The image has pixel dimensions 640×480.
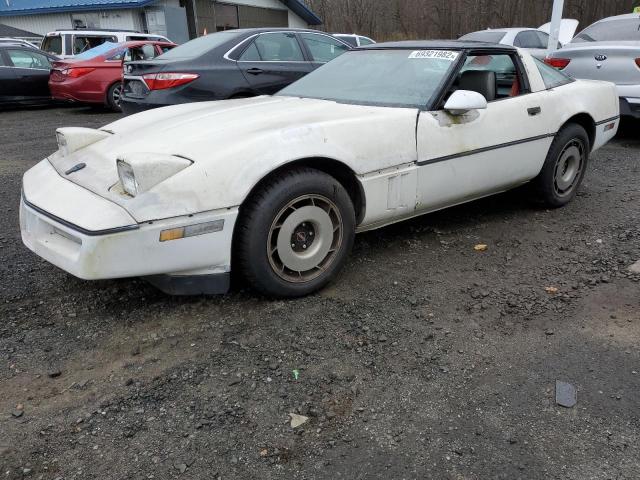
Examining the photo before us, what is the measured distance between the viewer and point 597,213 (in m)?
4.59

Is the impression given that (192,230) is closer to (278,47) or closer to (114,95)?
(278,47)

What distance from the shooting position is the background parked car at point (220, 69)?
6.46 m

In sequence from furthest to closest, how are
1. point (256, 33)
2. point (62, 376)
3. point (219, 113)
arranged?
point (256, 33)
point (219, 113)
point (62, 376)

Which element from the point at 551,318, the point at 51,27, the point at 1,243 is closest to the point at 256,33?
the point at 1,243

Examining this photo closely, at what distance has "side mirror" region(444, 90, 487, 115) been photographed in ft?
11.1

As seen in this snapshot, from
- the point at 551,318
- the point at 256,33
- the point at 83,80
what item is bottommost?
the point at 551,318

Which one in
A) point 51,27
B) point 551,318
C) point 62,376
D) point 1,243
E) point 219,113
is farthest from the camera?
point 51,27

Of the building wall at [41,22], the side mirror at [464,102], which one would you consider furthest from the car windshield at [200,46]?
the building wall at [41,22]

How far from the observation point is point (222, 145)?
2.81m

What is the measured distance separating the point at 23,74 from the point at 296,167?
10.9m

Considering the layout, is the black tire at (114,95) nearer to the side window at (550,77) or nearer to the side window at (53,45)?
the side window at (53,45)

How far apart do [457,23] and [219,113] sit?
24.3 m

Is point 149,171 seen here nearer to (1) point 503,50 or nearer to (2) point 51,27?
(1) point 503,50

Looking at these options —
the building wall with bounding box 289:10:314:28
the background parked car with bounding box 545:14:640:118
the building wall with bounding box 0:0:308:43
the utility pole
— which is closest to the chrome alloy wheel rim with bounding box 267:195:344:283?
the background parked car with bounding box 545:14:640:118
